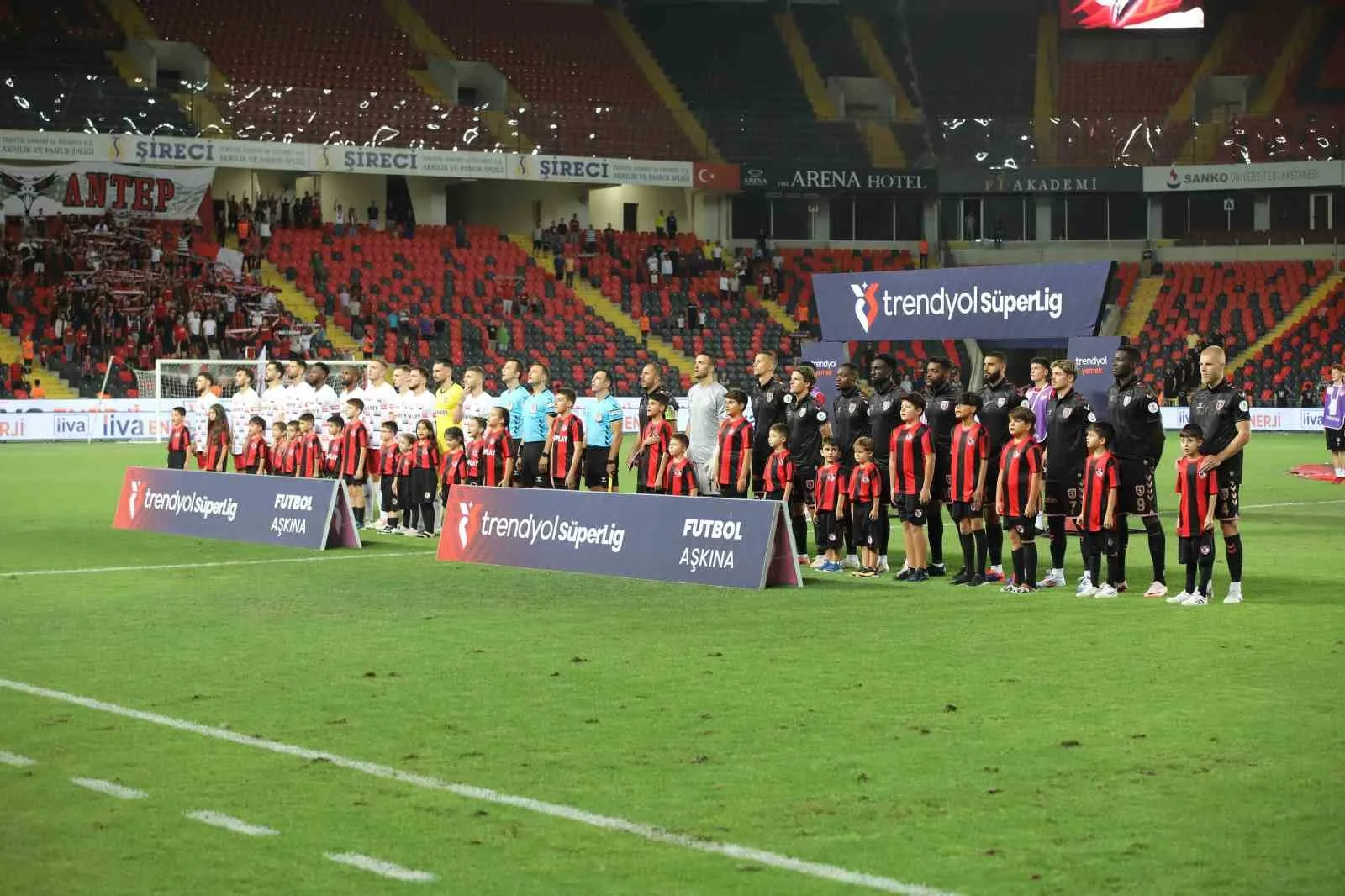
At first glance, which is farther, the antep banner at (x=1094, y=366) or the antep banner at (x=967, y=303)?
the antep banner at (x=967, y=303)

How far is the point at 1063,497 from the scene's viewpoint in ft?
48.3

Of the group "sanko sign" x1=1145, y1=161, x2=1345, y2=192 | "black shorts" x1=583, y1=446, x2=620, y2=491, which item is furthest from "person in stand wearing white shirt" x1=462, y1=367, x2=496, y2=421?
"sanko sign" x1=1145, y1=161, x2=1345, y2=192

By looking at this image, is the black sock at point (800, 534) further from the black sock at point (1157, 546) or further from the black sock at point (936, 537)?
the black sock at point (1157, 546)

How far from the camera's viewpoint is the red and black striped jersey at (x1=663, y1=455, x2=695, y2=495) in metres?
17.1

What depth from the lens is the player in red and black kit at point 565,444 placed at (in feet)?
61.3

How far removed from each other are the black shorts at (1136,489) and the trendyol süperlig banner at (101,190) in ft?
117

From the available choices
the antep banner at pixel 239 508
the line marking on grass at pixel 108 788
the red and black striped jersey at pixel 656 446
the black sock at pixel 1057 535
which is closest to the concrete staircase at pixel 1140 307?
the red and black striped jersey at pixel 656 446

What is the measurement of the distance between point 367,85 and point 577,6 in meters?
10.4

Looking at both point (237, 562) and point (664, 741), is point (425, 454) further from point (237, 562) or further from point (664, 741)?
point (664, 741)

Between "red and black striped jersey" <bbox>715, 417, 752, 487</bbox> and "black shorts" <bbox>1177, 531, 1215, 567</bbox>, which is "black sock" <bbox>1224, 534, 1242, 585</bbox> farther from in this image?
"red and black striped jersey" <bbox>715, 417, 752, 487</bbox>

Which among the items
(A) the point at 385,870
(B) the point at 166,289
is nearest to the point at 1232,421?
(A) the point at 385,870

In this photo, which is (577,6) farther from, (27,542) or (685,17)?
(27,542)

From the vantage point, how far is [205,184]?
4581 centimetres

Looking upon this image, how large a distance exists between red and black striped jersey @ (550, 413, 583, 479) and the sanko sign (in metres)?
41.5
